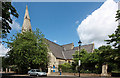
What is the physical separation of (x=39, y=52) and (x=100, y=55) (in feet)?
51.9

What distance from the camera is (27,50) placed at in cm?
2473

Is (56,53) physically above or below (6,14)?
below

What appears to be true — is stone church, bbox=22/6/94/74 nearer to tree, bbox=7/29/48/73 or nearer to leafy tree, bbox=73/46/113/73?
tree, bbox=7/29/48/73

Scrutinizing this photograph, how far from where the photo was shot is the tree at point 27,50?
957 inches

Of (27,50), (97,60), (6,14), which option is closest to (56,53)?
(27,50)

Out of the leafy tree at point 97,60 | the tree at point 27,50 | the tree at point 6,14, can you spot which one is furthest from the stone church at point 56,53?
the tree at point 6,14

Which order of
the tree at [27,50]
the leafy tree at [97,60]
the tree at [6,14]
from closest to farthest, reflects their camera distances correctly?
the tree at [6,14] → the leafy tree at [97,60] → the tree at [27,50]

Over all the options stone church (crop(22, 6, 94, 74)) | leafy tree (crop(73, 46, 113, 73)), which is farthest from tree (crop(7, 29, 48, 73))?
leafy tree (crop(73, 46, 113, 73))

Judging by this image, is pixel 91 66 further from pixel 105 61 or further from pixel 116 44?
pixel 116 44

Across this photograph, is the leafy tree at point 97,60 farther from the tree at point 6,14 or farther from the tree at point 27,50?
the tree at point 6,14

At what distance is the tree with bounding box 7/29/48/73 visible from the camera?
24.3 metres

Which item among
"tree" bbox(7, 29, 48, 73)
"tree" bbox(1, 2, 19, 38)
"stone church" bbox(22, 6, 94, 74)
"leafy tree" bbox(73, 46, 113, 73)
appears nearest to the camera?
"tree" bbox(1, 2, 19, 38)

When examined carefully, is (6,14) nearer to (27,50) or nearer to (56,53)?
(27,50)

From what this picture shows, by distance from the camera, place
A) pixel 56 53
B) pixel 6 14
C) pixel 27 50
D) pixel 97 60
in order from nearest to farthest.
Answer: pixel 6 14 < pixel 97 60 < pixel 27 50 < pixel 56 53
